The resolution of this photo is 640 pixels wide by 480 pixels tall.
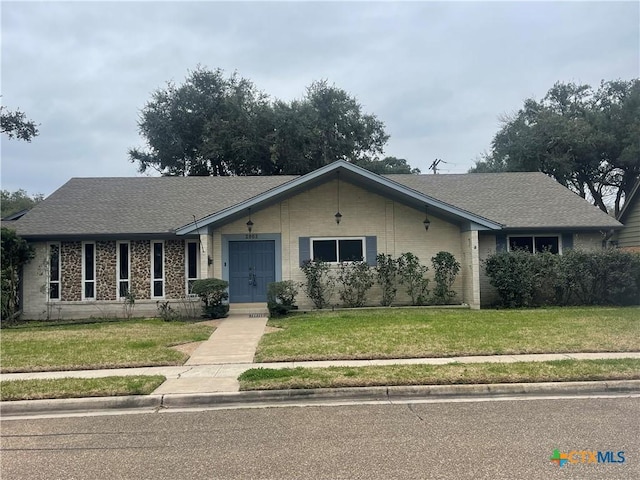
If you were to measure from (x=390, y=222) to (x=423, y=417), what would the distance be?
10.8 m

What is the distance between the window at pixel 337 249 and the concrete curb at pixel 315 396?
9344 millimetres

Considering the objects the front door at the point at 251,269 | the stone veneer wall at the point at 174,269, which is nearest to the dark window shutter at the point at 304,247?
the front door at the point at 251,269

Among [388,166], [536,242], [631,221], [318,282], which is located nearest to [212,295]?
[318,282]

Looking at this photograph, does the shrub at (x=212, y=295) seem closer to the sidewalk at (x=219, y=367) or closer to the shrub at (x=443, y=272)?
the sidewalk at (x=219, y=367)

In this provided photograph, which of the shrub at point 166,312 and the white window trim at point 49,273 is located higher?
the white window trim at point 49,273

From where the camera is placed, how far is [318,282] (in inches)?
617

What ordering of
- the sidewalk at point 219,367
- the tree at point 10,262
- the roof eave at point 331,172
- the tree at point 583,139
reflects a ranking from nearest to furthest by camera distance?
the sidewalk at point 219,367, the tree at point 10,262, the roof eave at point 331,172, the tree at point 583,139

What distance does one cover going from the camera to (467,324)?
12.1 meters

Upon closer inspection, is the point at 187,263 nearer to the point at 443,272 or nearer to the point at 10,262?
the point at 10,262

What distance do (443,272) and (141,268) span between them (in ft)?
32.0

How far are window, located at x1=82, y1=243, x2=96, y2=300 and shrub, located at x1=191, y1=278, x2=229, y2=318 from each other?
12.5 ft

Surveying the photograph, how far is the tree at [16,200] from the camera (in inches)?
1990

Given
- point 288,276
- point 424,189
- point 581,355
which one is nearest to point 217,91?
point 424,189

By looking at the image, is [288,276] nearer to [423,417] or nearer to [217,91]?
[423,417]
